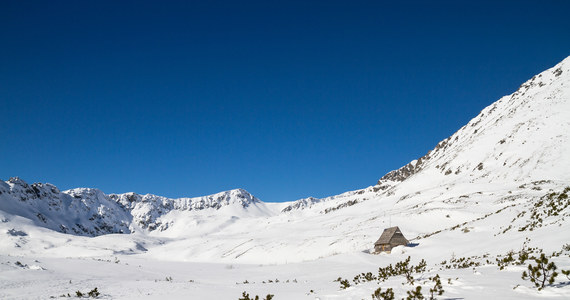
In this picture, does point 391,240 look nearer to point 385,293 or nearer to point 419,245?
point 419,245

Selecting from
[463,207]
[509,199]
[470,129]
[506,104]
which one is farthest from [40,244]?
[506,104]

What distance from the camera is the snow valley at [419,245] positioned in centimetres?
1311

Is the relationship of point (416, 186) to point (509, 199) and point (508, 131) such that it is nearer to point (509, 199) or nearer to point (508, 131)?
point (508, 131)

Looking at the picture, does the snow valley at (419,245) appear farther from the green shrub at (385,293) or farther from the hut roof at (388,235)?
the hut roof at (388,235)

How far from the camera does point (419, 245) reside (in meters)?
36.2

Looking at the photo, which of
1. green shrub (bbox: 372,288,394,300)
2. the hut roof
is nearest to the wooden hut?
the hut roof

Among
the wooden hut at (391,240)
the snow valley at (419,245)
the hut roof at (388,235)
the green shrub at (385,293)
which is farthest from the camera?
the hut roof at (388,235)

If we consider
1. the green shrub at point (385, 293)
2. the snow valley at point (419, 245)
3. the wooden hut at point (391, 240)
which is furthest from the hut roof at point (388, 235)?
the green shrub at point (385, 293)

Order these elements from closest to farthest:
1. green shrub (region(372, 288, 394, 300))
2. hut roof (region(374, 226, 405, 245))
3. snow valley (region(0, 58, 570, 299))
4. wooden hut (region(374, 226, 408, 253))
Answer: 1. green shrub (region(372, 288, 394, 300))
2. snow valley (region(0, 58, 570, 299))
3. wooden hut (region(374, 226, 408, 253))
4. hut roof (region(374, 226, 405, 245))

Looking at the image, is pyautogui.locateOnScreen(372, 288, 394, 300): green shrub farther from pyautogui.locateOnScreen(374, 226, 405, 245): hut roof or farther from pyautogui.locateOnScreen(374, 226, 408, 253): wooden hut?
pyautogui.locateOnScreen(374, 226, 405, 245): hut roof

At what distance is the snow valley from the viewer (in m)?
13.1

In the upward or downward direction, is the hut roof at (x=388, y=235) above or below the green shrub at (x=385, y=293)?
above

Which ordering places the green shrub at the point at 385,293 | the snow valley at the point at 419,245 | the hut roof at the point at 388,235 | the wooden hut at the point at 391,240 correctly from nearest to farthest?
the green shrub at the point at 385,293 → the snow valley at the point at 419,245 → the wooden hut at the point at 391,240 → the hut roof at the point at 388,235

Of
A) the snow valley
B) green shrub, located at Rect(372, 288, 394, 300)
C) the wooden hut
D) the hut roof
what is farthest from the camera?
the hut roof
